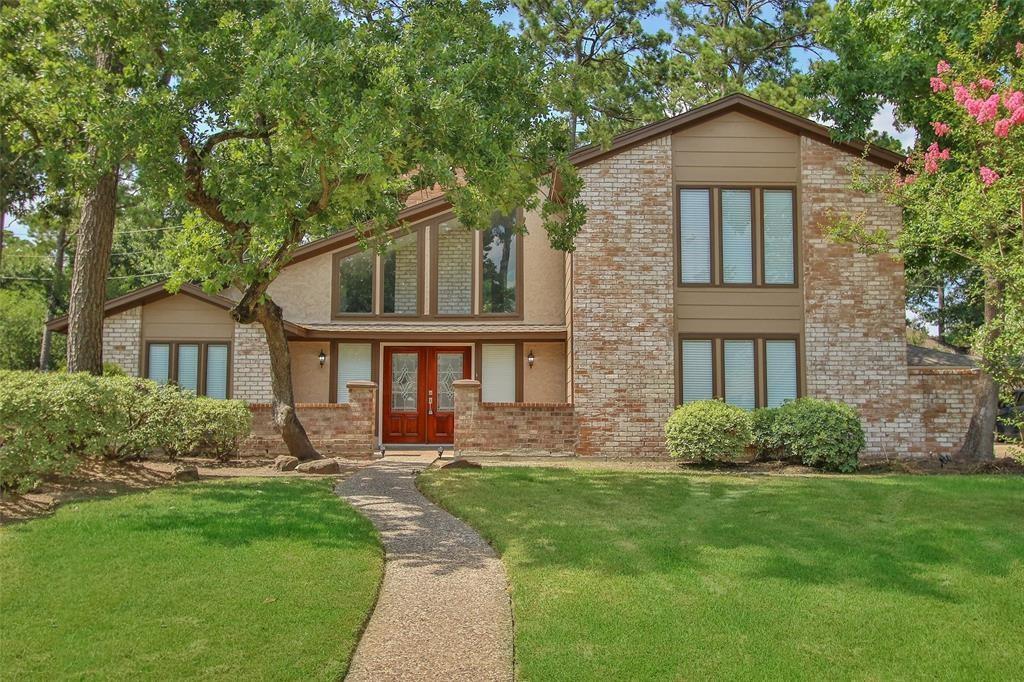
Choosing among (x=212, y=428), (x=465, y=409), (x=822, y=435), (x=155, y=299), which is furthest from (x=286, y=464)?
(x=822, y=435)

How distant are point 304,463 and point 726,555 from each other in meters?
7.39

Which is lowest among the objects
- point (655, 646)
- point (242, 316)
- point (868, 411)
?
point (655, 646)

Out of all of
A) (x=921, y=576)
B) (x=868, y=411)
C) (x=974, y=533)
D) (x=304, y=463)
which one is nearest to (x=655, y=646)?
(x=921, y=576)

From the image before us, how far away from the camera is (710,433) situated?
13438 millimetres

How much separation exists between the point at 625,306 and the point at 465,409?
3645 millimetres

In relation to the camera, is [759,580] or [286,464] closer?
[759,580]

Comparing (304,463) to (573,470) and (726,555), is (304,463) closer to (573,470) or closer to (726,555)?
(573,470)

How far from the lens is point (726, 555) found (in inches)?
279

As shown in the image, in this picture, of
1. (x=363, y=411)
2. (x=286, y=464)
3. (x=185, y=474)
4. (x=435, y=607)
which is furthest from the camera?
(x=363, y=411)

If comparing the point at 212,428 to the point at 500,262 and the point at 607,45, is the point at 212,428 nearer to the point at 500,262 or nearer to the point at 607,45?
the point at 500,262

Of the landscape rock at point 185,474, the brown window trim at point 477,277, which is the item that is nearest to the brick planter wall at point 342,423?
the brown window trim at point 477,277

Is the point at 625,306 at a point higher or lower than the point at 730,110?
lower

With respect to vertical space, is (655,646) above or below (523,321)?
below

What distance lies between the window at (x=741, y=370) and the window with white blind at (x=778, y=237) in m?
1.29
